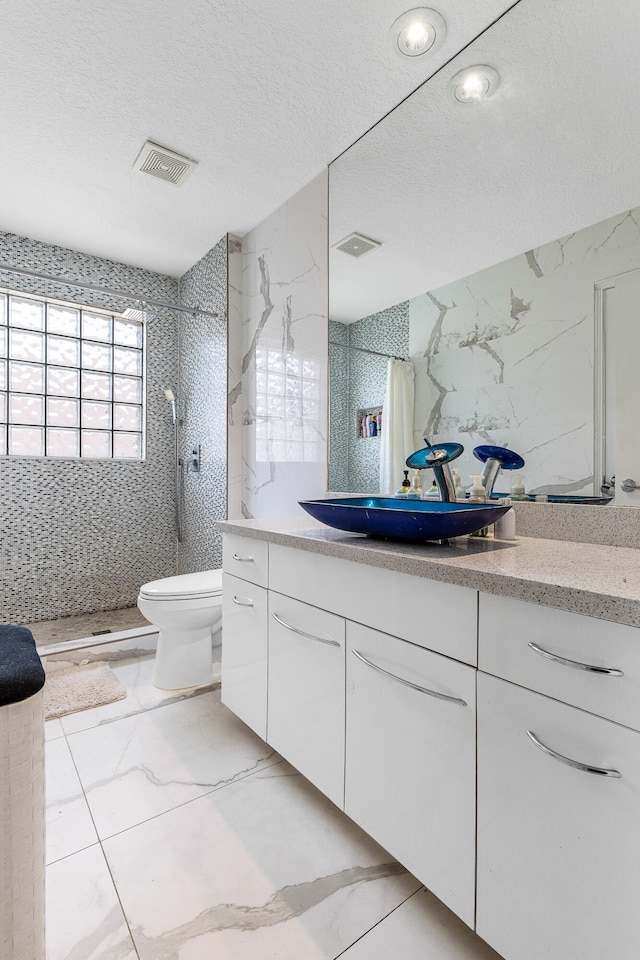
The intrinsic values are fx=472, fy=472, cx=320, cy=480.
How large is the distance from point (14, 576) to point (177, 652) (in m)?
1.50

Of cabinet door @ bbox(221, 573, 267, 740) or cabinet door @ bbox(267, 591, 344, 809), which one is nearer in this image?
cabinet door @ bbox(267, 591, 344, 809)

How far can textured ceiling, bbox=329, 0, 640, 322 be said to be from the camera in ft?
4.29

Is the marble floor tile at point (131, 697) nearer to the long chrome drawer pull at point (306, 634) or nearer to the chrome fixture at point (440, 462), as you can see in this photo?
the long chrome drawer pull at point (306, 634)

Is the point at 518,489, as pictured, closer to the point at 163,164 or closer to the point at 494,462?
the point at 494,462

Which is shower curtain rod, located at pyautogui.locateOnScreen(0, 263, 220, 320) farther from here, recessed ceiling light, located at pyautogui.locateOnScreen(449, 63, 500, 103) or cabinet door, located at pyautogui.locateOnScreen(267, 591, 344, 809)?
cabinet door, located at pyautogui.locateOnScreen(267, 591, 344, 809)

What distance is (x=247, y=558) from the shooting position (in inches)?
66.6

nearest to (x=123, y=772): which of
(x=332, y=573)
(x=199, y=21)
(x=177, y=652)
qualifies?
(x=177, y=652)

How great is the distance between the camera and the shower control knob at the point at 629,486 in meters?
1.23

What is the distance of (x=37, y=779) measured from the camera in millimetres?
900

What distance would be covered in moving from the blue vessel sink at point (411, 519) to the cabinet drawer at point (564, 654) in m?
0.24

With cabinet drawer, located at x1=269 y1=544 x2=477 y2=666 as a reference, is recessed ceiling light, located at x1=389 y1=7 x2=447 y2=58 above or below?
above

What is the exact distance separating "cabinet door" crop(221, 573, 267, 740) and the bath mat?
660 mm

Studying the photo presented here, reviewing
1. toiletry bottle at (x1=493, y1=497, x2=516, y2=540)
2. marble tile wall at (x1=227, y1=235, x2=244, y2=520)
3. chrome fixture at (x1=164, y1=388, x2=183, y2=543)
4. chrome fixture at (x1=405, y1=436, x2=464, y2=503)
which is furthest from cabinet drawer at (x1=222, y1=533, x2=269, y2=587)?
chrome fixture at (x1=164, y1=388, x2=183, y2=543)

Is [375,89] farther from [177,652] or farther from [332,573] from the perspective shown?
[177,652]
